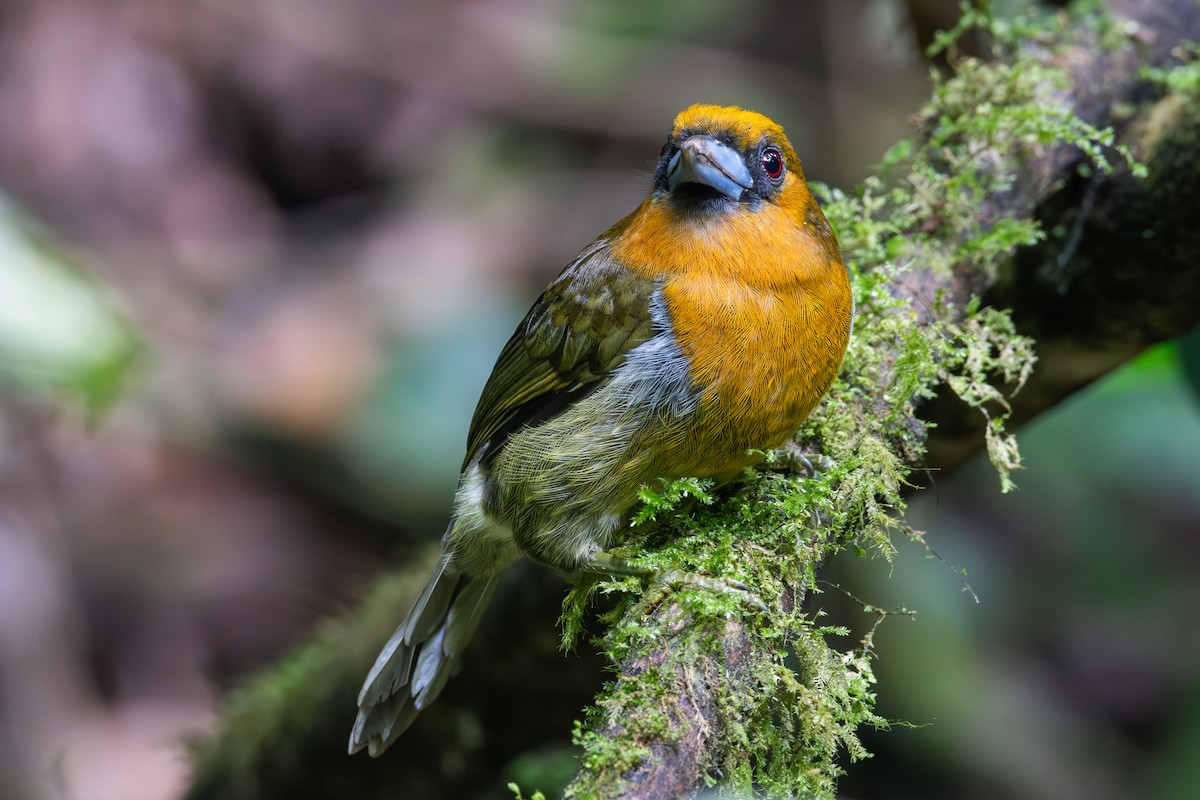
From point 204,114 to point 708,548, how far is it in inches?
200

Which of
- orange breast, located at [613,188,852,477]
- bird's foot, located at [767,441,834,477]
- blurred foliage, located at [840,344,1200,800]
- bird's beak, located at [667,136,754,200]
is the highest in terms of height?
bird's beak, located at [667,136,754,200]

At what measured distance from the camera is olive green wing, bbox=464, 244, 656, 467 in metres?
2.33

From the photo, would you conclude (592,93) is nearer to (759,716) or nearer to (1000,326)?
(1000,326)

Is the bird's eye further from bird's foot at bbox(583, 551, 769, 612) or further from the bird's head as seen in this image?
bird's foot at bbox(583, 551, 769, 612)

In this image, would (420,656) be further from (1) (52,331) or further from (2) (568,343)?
(1) (52,331)

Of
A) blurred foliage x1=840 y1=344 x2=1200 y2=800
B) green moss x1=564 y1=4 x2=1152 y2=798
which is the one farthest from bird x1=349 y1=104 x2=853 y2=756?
blurred foliage x1=840 y1=344 x2=1200 y2=800

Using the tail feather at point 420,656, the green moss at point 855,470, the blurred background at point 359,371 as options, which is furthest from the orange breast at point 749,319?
the tail feather at point 420,656

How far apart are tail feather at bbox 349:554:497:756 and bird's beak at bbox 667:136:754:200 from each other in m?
1.08

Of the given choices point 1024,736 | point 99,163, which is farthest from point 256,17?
point 1024,736

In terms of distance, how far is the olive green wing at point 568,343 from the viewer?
7.66 feet

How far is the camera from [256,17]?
243 inches

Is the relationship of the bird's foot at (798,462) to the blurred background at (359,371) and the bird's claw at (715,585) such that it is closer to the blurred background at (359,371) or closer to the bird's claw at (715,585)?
the blurred background at (359,371)

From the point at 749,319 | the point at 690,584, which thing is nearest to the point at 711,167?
the point at 749,319

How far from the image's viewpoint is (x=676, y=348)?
2209mm
